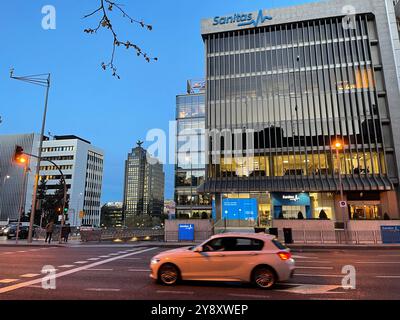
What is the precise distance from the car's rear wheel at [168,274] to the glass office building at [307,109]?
3158 centimetres

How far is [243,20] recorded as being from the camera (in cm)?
4691

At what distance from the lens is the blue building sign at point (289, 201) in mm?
39188

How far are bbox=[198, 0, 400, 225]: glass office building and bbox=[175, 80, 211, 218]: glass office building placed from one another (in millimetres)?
41324

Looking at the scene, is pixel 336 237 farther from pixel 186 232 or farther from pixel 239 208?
pixel 239 208

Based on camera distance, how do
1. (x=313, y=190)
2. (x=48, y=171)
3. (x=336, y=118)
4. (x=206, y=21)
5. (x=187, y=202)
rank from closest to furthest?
(x=313, y=190) → (x=336, y=118) → (x=206, y=21) → (x=187, y=202) → (x=48, y=171)

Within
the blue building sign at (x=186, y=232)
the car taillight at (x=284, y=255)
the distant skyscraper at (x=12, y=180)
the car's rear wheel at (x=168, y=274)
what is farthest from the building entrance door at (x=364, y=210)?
the distant skyscraper at (x=12, y=180)

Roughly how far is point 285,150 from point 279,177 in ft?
13.3

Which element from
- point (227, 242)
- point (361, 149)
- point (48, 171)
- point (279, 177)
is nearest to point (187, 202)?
point (279, 177)

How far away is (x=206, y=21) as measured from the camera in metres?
48.3

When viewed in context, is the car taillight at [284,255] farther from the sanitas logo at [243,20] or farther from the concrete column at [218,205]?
the sanitas logo at [243,20]

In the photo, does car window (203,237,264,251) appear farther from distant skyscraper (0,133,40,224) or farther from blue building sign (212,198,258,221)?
distant skyscraper (0,133,40,224)

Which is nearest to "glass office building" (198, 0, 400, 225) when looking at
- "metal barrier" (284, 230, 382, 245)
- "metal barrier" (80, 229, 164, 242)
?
"metal barrier" (80, 229, 164, 242)

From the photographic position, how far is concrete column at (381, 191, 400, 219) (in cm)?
3691

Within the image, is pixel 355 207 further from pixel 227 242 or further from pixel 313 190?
pixel 227 242
